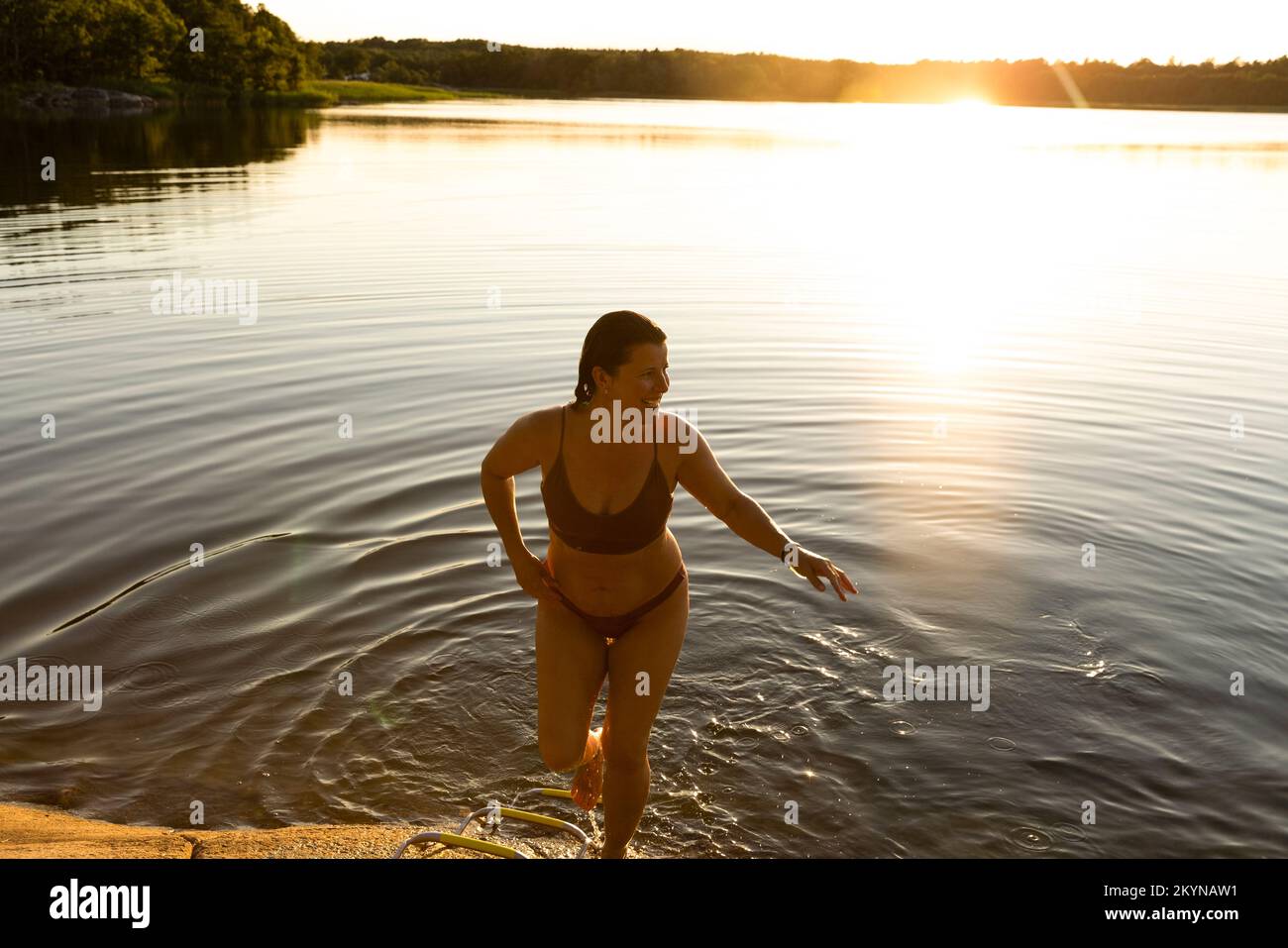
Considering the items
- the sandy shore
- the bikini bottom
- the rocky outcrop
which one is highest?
the rocky outcrop

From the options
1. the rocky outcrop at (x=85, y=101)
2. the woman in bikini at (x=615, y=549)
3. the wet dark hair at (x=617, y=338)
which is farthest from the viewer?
the rocky outcrop at (x=85, y=101)

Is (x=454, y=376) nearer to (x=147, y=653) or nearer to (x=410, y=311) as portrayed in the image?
(x=410, y=311)

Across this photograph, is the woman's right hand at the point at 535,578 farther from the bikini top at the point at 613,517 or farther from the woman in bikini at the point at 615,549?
the bikini top at the point at 613,517

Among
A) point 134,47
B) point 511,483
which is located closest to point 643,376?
point 511,483

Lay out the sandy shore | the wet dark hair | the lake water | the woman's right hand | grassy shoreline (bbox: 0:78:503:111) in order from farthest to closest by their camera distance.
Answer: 1. grassy shoreline (bbox: 0:78:503:111)
2. the lake water
3. the sandy shore
4. the woman's right hand
5. the wet dark hair

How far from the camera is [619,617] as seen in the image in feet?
16.3

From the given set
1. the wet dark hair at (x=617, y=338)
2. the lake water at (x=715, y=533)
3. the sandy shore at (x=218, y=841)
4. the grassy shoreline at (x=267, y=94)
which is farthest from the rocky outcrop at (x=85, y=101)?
the wet dark hair at (x=617, y=338)

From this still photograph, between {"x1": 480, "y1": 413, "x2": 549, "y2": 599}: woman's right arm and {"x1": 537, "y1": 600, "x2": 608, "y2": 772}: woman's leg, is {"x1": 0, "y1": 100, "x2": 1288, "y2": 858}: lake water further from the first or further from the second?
{"x1": 480, "y1": 413, "x2": 549, "y2": 599}: woman's right arm

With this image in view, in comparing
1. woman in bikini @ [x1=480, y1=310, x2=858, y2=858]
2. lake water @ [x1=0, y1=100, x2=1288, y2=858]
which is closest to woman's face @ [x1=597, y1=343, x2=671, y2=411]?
woman in bikini @ [x1=480, y1=310, x2=858, y2=858]

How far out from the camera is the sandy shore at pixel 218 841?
527 cm

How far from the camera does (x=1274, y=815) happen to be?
5949 mm

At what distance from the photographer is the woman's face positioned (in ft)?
15.3

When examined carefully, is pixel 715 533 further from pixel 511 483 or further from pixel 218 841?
pixel 218 841
